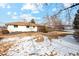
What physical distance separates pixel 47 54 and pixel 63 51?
0.15 meters

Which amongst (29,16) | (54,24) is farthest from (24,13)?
(54,24)

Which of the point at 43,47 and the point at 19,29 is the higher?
the point at 19,29

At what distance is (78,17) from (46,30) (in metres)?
0.33

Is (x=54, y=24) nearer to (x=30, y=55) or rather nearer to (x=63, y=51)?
(x=63, y=51)

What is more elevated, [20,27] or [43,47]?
[20,27]

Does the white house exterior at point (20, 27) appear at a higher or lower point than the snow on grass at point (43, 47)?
higher

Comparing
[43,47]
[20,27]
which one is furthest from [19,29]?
[43,47]

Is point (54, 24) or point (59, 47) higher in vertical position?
point (54, 24)

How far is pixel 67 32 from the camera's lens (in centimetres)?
159

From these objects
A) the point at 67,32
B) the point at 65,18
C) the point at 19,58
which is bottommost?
the point at 19,58

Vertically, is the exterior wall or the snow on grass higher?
the exterior wall

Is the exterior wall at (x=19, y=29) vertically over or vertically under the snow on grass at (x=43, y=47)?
over

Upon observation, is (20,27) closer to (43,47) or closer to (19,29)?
(19,29)

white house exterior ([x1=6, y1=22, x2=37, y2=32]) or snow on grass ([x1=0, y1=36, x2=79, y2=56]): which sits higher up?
white house exterior ([x1=6, y1=22, x2=37, y2=32])
